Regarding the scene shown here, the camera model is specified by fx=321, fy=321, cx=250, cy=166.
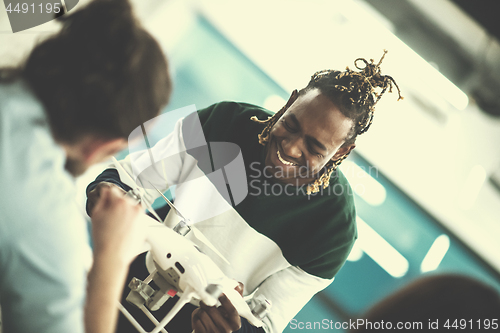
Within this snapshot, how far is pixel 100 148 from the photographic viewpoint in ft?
2.11

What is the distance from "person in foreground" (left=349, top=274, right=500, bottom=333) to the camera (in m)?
0.48

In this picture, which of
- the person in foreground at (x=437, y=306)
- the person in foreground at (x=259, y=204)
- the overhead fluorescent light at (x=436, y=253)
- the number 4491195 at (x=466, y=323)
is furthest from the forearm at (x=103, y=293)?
the overhead fluorescent light at (x=436, y=253)

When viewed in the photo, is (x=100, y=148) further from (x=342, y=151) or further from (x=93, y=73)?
(x=342, y=151)

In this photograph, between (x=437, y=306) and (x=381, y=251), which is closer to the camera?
(x=437, y=306)

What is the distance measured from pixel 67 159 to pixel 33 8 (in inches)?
18.2

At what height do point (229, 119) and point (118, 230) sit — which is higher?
point (229, 119)

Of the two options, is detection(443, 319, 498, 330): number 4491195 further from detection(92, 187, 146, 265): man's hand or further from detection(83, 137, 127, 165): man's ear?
detection(83, 137, 127, 165): man's ear

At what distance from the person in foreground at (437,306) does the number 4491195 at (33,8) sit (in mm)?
946

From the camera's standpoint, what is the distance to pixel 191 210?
3.03 feet

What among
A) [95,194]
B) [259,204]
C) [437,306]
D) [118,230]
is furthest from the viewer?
[259,204]

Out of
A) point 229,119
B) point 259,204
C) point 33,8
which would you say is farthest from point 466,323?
point 33,8

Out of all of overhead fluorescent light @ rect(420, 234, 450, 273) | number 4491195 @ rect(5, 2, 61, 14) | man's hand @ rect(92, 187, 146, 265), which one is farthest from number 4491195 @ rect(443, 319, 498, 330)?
number 4491195 @ rect(5, 2, 61, 14)

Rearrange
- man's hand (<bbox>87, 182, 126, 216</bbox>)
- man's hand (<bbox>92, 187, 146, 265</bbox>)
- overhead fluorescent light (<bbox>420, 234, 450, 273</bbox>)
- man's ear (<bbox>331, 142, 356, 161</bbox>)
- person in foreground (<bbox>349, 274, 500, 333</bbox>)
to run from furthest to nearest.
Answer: overhead fluorescent light (<bbox>420, 234, 450, 273</bbox>)
man's ear (<bbox>331, 142, 356, 161</bbox>)
man's hand (<bbox>87, 182, 126, 216</bbox>)
man's hand (<bbox>92, 187, 146, 265</bbox>)
person in foreground (<bbox>349, 274, 500, 333</bbox>)

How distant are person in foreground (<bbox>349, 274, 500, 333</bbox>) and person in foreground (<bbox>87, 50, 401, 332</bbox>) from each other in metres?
0.38
